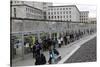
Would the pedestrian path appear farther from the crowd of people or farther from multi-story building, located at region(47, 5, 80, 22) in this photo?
multi-story building, located at region(47, 5, 80, 22)

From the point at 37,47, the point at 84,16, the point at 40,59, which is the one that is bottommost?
the point at 40,59

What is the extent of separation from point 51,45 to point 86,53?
26.4 inches

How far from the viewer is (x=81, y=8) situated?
Answer: 3117 mm

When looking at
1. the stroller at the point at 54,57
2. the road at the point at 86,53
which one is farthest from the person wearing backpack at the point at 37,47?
the road at the point at 86,53

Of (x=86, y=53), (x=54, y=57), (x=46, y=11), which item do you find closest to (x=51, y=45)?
(x=54, y=57)

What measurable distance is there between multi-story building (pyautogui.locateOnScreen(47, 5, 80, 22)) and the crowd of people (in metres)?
0.28

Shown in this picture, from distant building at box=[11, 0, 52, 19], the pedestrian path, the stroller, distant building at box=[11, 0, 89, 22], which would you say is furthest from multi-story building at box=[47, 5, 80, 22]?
the stroller

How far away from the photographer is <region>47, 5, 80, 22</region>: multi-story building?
2963 mm

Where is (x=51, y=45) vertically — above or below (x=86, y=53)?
above

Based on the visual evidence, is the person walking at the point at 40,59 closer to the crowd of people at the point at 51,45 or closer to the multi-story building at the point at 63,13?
the crowd of people at the point at 51,45

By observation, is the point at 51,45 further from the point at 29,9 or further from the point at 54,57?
the point at 29,9

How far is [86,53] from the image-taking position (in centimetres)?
318

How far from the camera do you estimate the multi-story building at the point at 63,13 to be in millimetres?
2963
